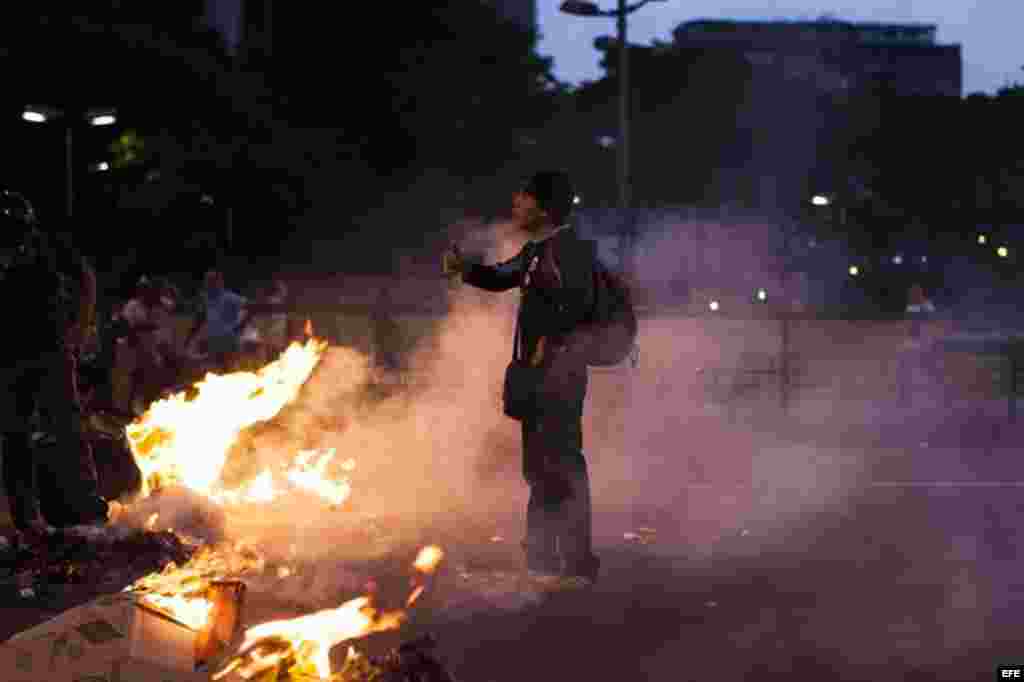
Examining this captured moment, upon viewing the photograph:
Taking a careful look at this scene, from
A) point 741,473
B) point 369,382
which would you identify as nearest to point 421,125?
point 369,382

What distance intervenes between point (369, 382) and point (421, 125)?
819 inches

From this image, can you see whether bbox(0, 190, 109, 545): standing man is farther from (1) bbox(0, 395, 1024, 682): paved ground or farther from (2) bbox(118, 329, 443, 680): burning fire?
(1) bbox(0, 395, 1024, 682): paved ground

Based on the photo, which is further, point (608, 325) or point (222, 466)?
point (222, 466)

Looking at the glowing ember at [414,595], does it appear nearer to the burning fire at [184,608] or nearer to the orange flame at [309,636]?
the orange flame at [309,636]

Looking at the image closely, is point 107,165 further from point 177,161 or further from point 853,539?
point 853,539

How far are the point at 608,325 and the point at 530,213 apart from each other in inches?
24.0

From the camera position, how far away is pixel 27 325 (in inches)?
248

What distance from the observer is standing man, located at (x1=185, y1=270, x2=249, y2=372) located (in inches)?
517

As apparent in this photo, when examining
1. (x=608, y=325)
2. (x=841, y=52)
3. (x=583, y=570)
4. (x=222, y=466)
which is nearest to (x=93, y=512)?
(x=222, y=466)

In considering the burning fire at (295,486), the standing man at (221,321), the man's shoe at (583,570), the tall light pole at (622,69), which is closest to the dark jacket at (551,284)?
the man's shoe at (583,570)

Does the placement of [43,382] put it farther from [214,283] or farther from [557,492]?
[214,283]

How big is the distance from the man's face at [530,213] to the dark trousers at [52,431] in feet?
7.99

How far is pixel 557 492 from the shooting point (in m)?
5.78

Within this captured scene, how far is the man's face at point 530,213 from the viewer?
5.77 meters
